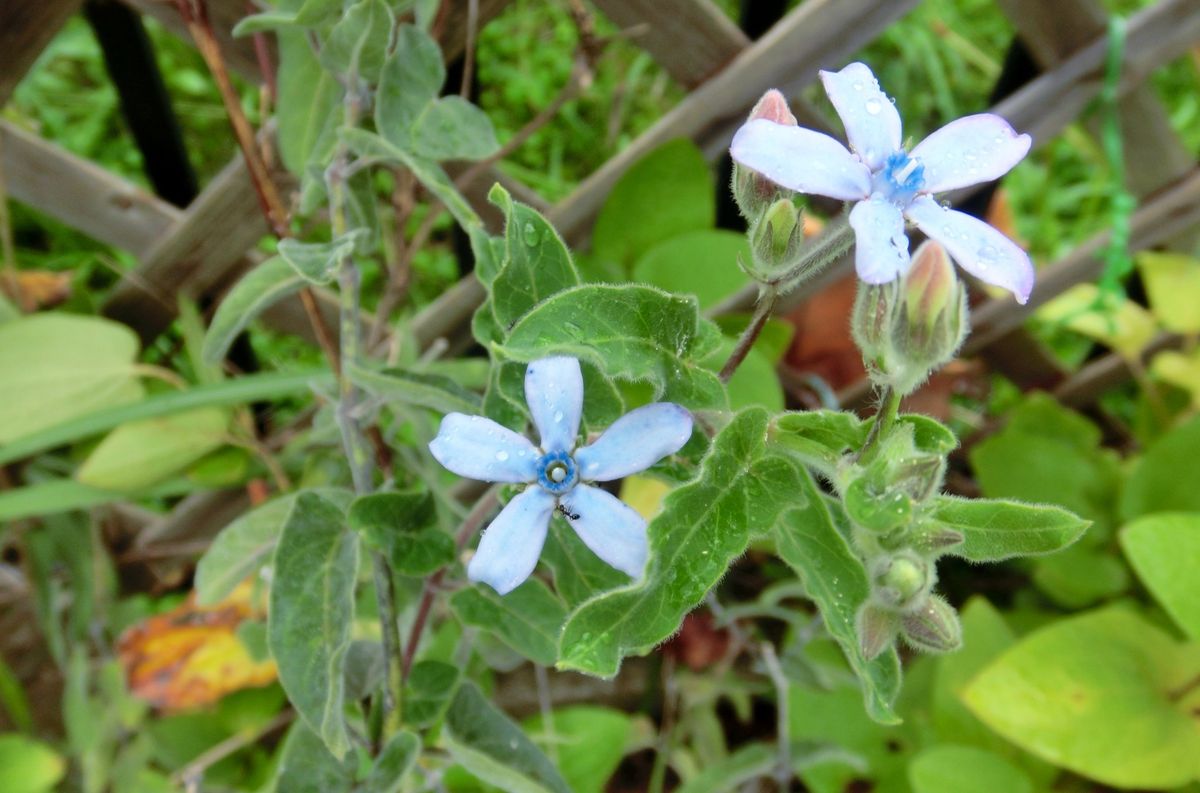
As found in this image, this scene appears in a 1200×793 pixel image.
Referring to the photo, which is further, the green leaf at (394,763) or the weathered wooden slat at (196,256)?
the weathered wooden slat at (196,256)

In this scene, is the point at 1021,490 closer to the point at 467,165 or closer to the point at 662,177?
the point at 662,177

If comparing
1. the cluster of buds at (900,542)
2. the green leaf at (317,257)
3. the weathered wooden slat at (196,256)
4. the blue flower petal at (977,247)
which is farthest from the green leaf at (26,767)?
the blue flower petal at (977,247)

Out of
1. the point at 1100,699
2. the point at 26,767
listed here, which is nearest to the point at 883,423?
the point at 1100,699

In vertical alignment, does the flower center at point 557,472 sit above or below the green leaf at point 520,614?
above

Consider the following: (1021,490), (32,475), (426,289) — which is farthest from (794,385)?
(32,475)

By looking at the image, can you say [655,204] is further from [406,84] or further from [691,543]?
[691,543]

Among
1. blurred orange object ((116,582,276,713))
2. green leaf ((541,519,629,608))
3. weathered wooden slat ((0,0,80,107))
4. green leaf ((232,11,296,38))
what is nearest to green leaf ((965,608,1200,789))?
green leaf ((541,519,629,608))

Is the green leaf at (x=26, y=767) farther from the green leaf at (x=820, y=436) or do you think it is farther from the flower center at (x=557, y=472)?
the green leaf at (x=820, y=436)

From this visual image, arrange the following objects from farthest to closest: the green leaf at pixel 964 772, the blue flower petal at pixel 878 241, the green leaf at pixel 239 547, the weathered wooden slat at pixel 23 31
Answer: the green leaf at pixel 964 772
the weathered wooden slat at pixel 23 31
the green leaf at pixel 239 547
the blue flower petal at pixel 878 241
